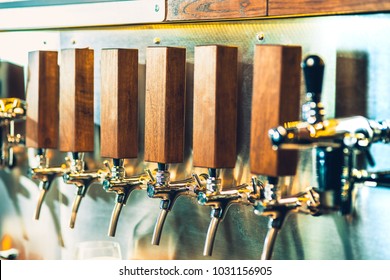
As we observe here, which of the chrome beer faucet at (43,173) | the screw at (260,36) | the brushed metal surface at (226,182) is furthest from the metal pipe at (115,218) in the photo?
the screw at (260,36)

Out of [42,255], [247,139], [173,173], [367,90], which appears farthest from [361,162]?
[42,255]

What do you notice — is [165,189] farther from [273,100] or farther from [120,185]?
[273,100]

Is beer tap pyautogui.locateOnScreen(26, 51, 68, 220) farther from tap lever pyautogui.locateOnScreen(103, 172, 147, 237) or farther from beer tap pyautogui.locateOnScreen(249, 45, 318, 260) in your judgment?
beer tap pyautogui.locateOnScreen(249, 45, 318, 260)

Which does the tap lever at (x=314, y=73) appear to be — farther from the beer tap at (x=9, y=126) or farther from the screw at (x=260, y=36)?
the beer tap at (x=9, y=126)

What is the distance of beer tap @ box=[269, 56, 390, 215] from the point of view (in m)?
1.19

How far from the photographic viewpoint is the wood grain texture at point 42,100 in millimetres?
1860

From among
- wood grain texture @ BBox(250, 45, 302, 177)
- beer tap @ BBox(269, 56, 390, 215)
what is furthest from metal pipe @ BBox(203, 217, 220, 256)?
beer tap @ BBox(269, 56, 390, 215)

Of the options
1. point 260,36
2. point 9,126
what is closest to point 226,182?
point 260,36

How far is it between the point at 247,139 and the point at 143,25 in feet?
1.36

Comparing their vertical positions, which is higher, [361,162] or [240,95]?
[240,95]

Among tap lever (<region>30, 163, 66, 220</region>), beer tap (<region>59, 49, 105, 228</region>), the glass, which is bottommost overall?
the glass

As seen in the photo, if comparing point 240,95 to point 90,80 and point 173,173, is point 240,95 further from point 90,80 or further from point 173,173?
point 90,80

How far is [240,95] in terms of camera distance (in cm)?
155

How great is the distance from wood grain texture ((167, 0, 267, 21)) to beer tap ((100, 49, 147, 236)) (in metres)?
0.14
